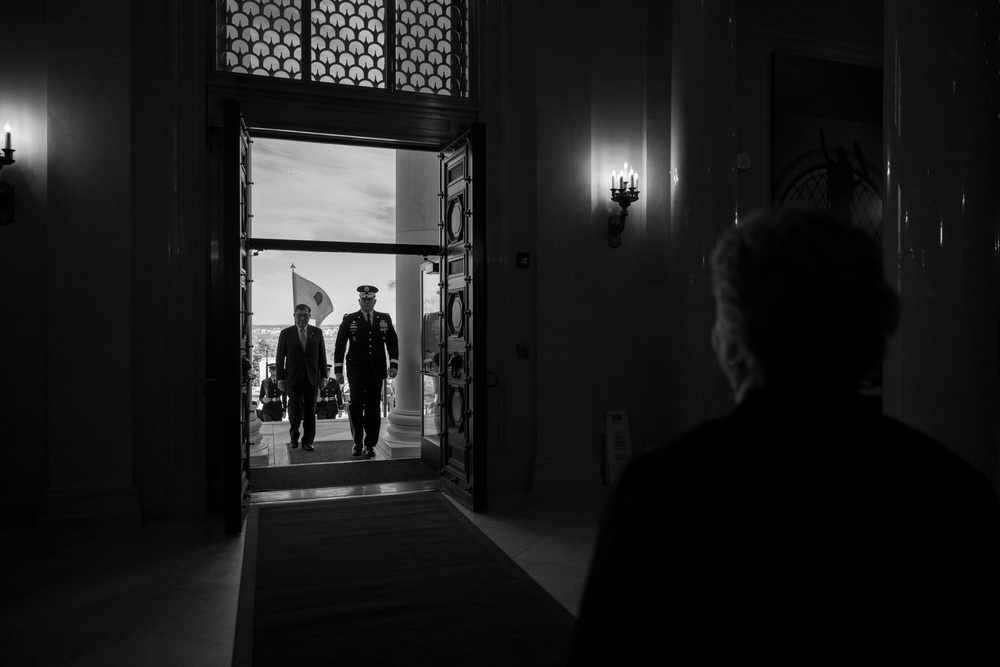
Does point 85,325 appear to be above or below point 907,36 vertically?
below

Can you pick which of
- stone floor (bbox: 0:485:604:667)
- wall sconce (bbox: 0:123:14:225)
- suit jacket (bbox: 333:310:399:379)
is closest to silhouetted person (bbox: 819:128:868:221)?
stone floor (bbox: 0:485:604:667)

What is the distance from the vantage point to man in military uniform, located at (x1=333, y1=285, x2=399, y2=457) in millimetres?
7855

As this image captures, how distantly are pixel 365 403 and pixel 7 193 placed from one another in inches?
158

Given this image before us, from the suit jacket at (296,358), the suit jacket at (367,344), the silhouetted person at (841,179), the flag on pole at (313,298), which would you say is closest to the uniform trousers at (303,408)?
the suit jacket at (296,358)

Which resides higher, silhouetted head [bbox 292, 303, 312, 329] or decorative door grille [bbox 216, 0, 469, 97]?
decorative door grille [bbox 216, 0, 469, 97]

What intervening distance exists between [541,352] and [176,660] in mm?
3728

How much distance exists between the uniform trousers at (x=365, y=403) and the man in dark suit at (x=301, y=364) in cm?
60

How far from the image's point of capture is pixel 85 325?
16.1ft

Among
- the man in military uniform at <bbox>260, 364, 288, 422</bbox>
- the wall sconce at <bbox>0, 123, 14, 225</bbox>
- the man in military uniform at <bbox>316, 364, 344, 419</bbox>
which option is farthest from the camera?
the man in military uniform at <bbox>316, 364, 344, 419</bbox>

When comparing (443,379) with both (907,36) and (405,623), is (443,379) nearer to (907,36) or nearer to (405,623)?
(405,623)

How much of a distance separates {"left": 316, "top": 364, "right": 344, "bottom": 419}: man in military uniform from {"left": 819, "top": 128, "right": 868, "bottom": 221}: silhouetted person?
7005mm

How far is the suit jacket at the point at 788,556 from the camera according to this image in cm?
98

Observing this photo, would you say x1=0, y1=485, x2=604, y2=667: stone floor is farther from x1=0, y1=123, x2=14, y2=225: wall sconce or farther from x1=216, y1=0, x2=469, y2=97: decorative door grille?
x1=216, y1=0, x2=469, y2=97: decorative door grille

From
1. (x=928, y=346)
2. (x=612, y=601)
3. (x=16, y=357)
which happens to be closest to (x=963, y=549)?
(x=612, y=601)
